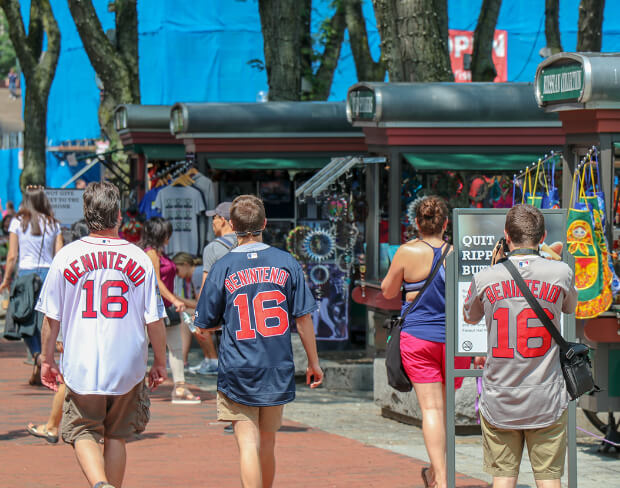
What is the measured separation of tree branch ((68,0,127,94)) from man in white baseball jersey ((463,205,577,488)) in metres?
13.6

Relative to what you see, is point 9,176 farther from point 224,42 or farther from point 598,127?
point 598,127

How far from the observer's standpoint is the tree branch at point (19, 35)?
67.0 feet

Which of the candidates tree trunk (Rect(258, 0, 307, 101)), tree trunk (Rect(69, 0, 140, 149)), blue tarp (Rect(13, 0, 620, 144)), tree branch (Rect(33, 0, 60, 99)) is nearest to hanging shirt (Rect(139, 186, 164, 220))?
tree trunk (Rect(258, 0, 307, 101))

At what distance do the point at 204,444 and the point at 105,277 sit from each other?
10.4 feet

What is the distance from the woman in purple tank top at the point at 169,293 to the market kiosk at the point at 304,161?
281cm

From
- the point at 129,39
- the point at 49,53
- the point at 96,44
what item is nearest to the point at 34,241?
the point at 96,44

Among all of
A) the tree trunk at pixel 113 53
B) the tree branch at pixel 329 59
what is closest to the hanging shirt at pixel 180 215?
the tree trunk at pixel 113 53

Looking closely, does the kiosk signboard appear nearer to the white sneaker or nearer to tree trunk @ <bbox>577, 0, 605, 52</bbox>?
the white sneaker

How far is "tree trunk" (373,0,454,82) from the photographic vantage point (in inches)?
431

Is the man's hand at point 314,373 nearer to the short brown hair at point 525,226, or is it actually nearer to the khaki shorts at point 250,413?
the khaki shorts at point 250,413

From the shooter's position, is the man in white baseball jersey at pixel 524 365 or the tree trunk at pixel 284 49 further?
the tree trunk at pixel 284 49

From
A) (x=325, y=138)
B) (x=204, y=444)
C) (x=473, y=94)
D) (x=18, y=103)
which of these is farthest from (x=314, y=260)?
(x=18, y=103)

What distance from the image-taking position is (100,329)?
539 cm

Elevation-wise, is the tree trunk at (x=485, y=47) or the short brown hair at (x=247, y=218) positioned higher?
the tree trunk at (x=485, y=47)
